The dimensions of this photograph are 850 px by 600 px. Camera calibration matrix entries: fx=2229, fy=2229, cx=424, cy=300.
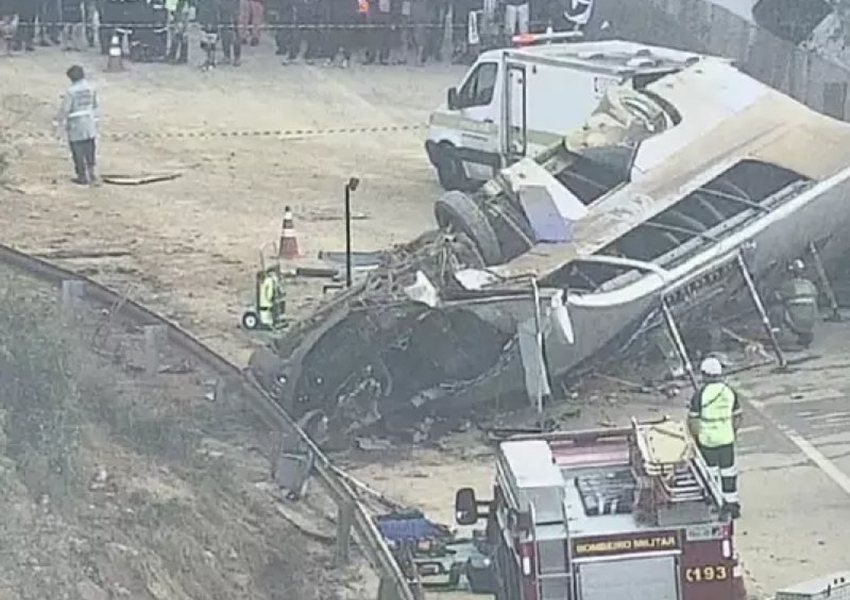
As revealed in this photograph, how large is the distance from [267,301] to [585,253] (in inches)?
114

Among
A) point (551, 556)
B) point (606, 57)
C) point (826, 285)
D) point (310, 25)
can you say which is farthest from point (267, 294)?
point (310, 25)

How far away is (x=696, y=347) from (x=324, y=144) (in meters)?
10.2

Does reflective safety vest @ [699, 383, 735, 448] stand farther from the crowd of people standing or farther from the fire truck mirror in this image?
the crowd of people standing

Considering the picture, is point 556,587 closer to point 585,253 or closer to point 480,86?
point 585,253

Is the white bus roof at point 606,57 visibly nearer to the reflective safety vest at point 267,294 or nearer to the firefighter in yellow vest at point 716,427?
the reflective safety vest at point 267,294

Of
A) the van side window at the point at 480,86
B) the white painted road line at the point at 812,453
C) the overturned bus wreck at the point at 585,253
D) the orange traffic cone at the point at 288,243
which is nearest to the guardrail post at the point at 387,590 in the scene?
the overturned bus wreck at the point at 585,253

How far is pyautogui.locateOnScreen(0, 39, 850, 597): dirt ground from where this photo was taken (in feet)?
50.3

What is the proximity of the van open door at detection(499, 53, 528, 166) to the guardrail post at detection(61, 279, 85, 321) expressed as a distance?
6341 mm

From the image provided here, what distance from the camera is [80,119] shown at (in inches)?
952

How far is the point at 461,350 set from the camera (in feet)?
54.1

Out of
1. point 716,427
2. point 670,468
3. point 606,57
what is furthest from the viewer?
point 606,57

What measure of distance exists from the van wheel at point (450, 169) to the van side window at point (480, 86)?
60cm

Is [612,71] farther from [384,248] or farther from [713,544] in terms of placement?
[713,544]

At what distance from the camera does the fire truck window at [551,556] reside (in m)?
11.1
